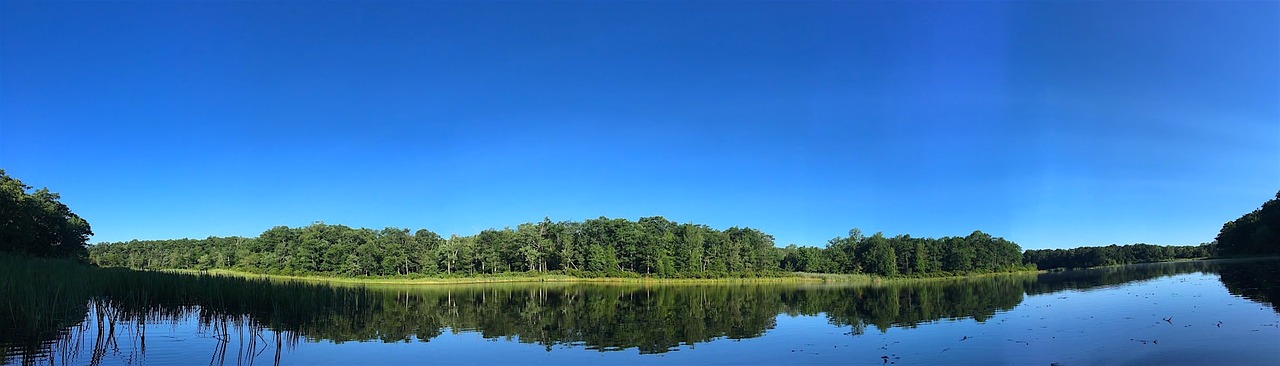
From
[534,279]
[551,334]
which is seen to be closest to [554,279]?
[534,279]

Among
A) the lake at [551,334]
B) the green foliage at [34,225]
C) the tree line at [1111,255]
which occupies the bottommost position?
the tree line at [1111,255]

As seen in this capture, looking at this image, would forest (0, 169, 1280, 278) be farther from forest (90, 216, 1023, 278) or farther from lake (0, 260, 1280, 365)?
lake (0, 260, 1280, 365)

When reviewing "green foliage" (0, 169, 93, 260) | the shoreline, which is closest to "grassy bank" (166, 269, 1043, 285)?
the shoreline

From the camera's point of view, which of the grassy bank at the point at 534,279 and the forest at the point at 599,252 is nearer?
the grassy bank at the point at 534,279

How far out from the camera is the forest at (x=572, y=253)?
103 meters

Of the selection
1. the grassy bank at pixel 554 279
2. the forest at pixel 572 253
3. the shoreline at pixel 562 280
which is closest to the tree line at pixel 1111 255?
the forest at pixel 572 253

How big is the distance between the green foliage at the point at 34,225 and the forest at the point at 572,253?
3795cm

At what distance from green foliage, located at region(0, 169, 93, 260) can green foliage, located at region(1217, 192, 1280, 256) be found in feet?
495

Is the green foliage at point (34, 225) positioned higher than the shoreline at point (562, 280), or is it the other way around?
the green foliage at point (34, 225)

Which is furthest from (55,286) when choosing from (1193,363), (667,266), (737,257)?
(737,257)

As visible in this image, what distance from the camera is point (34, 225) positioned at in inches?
1937

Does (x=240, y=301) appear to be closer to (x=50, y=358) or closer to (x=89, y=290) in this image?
(x=89, y=290)

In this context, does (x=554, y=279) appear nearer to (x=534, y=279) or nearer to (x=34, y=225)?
(x=534, y=279)

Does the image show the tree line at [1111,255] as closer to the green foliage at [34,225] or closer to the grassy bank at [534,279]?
the grassy bank at [534,279]
